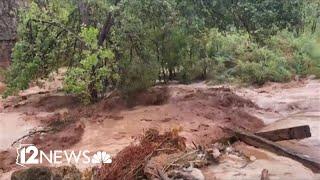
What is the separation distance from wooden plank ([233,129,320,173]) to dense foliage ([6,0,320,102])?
107 inches

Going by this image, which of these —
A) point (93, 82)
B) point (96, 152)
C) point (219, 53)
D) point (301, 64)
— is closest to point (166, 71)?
point (219, 53)

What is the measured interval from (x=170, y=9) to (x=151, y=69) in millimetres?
1015

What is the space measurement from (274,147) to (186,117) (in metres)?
2.04

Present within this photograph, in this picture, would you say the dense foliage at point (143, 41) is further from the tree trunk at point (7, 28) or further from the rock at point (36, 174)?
the tree trunk at point (7, 28)

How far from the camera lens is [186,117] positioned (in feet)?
24.6

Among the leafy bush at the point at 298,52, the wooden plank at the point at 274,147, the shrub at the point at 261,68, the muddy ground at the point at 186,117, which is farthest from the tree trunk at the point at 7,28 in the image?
the wooden plank at the point at 274,147

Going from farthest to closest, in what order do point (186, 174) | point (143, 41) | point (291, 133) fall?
point (143, 41)
point (291, 133)
point (186, 174)

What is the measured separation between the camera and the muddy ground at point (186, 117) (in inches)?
218

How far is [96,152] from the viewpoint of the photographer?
19.3 ft

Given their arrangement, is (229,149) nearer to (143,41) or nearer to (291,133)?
(291,133)

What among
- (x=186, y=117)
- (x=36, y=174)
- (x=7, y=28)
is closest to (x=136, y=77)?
(x=186, y=117)

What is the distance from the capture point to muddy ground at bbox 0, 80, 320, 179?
553cm

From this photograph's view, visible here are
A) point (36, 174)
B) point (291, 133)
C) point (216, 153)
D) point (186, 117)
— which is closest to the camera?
point (36, 174)

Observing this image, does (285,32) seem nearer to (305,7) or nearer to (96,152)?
(305,7)
